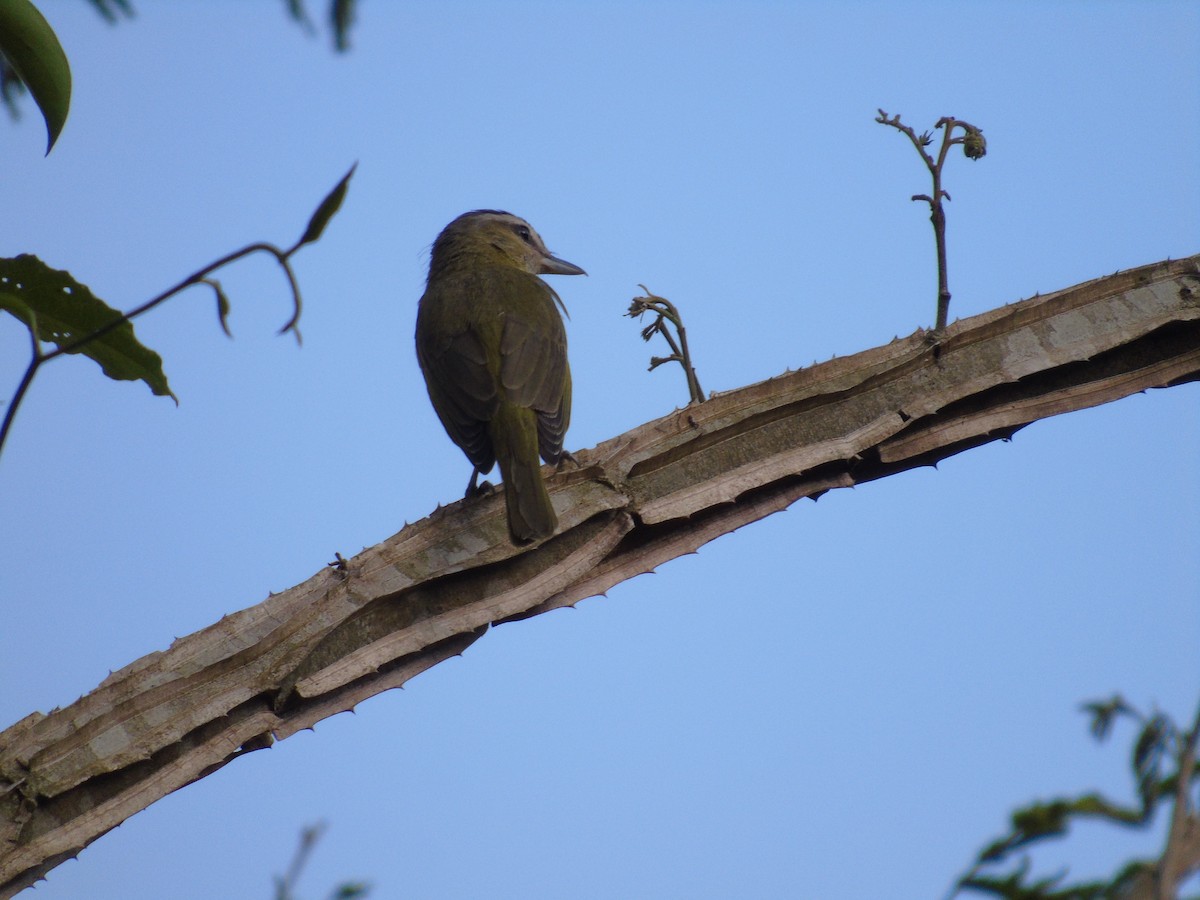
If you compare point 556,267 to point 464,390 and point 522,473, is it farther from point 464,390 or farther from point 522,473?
point 522,473

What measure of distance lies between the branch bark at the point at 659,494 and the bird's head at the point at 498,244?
3176 millimetres

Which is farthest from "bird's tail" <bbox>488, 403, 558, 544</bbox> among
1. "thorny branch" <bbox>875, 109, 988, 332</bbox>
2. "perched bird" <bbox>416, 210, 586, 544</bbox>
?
"thorny branch" <bbox>875, 109, 988, 332</bbox>

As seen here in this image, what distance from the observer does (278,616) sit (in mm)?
3131

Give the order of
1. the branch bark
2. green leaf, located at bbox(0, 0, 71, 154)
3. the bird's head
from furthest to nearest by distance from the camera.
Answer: the bird's head
the branch bark
green leaf, located at bbox(0, 0, 71, 154)

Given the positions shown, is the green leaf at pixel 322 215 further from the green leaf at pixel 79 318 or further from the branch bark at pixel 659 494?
the branch bark at pixel 659 494

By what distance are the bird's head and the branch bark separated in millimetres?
3176

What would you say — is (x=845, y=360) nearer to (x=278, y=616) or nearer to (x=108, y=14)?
(x=278, y=616)

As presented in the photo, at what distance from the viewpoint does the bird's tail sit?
3.54 meters

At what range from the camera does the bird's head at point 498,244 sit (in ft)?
22.4

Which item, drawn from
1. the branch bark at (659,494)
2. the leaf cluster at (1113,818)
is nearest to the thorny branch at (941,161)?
the branch bark at (659,494)

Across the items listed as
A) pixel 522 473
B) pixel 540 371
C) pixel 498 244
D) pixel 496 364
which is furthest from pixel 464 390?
pixel 498 244

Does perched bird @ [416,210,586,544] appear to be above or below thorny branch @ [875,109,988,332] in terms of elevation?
above

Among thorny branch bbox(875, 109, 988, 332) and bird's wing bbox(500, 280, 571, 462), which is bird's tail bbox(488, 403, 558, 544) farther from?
thorny branch bbox(875, 109, 988, 332)

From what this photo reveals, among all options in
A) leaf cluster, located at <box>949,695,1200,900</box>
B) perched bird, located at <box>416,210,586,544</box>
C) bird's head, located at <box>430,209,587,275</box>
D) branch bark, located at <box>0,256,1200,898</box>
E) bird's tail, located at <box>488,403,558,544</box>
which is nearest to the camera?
leaf cluster, located at <box>949,695,1200,900</box>
